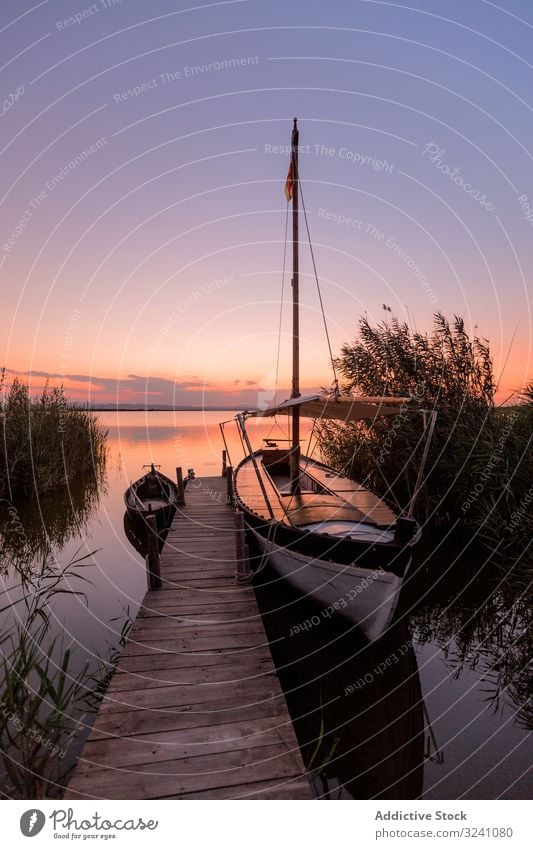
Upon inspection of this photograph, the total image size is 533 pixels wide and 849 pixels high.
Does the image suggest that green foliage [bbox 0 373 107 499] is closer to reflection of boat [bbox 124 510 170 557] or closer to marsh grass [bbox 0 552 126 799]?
reflection of boat [bbox 124 510 170 557]

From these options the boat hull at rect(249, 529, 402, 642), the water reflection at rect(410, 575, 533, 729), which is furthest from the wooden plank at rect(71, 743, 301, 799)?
the water reflection at rect(410, 575, 533, 729)

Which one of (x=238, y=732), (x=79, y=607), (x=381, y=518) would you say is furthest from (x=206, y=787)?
(x=79, y=607)

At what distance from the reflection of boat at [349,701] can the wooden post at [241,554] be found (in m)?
1.13

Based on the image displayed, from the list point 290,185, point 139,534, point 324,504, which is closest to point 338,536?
point 324,504

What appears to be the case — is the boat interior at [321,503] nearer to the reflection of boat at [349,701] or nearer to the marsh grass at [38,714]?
the reflection of boat at [349,701]

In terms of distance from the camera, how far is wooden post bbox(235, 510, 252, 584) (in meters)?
9.20

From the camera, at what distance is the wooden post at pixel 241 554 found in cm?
920

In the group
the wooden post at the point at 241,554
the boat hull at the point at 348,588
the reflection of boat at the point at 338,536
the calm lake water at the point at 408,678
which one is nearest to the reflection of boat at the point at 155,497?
the calm lake water at the point at 408,678

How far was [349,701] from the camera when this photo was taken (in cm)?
660

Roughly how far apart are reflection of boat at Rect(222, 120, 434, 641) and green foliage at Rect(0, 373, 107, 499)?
983cm

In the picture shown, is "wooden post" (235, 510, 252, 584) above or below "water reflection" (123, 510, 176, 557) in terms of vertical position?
above

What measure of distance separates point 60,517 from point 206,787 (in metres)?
14.9

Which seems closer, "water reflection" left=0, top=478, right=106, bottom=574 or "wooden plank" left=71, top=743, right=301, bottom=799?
"wooden plank" left=71, top=743, right=301, bottom=799

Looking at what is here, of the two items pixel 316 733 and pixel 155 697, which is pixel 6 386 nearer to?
pixel 155 697
